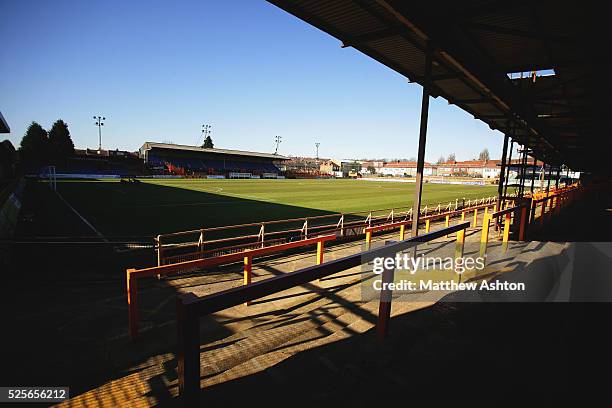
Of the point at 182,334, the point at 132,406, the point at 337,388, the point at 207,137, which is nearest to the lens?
the point at 182,334

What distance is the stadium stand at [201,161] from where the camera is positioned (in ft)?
227

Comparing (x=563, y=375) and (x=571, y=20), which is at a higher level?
(x=571, y=20)

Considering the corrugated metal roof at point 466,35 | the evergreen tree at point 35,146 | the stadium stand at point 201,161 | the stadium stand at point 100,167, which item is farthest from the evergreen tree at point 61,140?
the corrugated metal roof at point 466,35

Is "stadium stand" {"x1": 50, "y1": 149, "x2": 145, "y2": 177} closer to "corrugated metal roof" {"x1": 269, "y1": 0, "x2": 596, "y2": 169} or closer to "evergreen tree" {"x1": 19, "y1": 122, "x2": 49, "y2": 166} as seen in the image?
"evergreen tree" {"x1": 19, "y1": 122, "x2": 49, "y2": 166}

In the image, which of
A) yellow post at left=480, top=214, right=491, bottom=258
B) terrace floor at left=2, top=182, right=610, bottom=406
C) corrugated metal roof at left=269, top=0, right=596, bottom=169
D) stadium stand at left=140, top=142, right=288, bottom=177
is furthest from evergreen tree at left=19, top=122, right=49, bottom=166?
yellow post at left=480, top=214, right=491, bottom=258

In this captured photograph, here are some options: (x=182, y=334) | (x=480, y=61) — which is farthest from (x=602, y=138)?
(x=182, y=334)

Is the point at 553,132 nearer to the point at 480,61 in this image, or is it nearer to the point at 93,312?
the point at 480,61

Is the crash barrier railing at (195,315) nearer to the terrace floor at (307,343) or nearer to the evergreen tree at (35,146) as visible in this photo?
the terrace floor at (307,343)

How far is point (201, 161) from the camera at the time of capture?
260 feet

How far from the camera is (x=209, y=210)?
21.4 meters

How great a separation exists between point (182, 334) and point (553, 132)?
17.7 metres

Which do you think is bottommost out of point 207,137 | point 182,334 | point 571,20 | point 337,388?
point 337,388

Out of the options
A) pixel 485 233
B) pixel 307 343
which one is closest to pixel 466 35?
pixel 485 233

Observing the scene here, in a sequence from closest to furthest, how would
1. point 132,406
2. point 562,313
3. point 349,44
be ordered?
point 132,406 < point 562,313 < point 349,44
